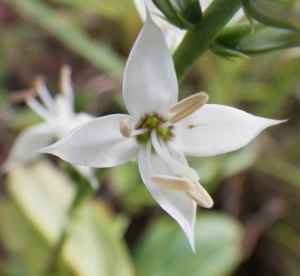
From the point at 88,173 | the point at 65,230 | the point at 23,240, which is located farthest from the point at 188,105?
the point at 23,240

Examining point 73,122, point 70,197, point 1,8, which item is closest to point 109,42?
point 1,8

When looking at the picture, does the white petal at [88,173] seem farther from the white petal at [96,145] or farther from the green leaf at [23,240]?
the green leaf at [23,240]

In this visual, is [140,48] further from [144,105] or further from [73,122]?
[73,122]

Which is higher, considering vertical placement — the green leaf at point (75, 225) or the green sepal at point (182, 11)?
the green sepal at point (182, 11)

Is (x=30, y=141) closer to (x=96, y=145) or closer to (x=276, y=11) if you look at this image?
(x=96, y=145)

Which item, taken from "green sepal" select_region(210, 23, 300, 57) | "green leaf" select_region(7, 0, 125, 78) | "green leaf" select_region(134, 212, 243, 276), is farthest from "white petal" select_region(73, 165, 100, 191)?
"green leaf" select_region(7, 0, 125, 78)

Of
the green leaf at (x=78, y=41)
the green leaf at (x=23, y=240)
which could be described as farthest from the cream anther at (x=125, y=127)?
the green leaf at (x=78, y=41)
